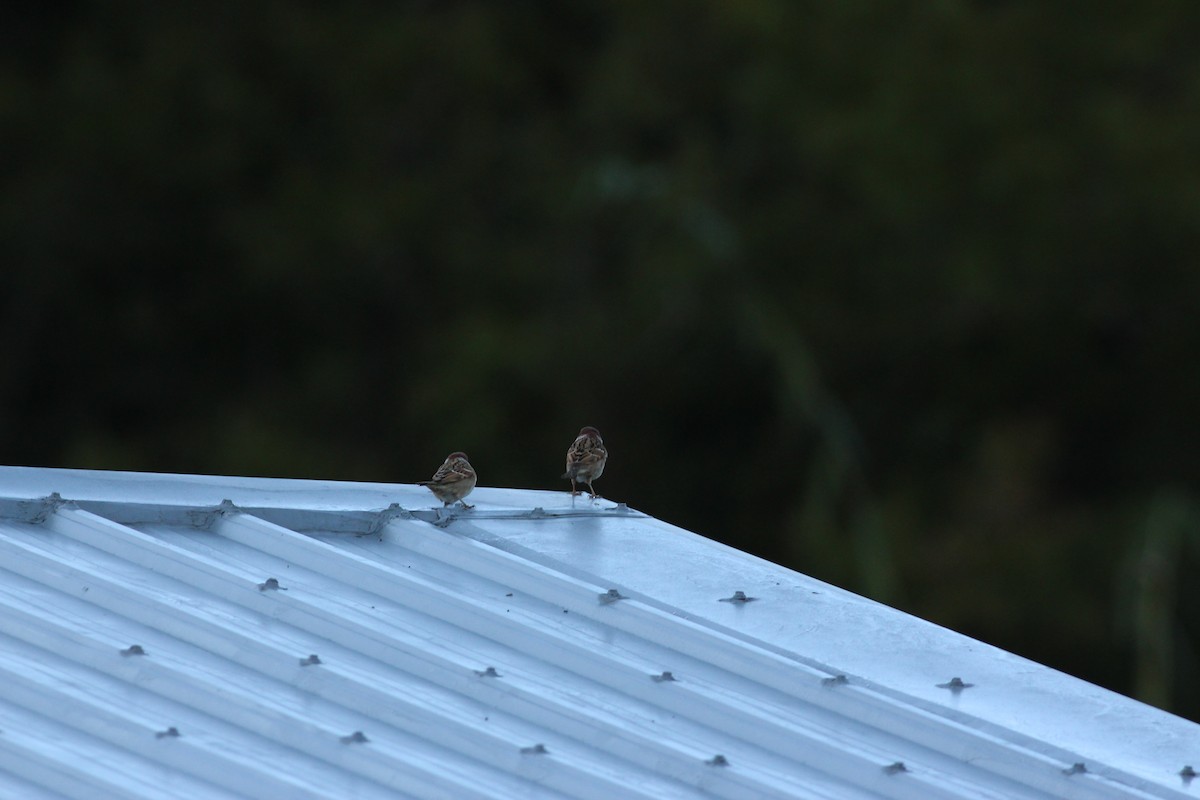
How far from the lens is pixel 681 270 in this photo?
1605 centimetres

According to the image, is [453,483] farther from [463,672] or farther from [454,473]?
[463,672]

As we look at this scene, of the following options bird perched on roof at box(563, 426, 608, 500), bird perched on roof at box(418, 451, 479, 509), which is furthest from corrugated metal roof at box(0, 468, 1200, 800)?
bird perched on roof at box(563, 426, 608, 500)

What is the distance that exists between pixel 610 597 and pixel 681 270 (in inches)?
493

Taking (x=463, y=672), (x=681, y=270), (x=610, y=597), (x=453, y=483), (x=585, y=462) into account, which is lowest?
(x=463, y=672)

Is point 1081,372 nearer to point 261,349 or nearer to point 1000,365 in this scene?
point 1000,365

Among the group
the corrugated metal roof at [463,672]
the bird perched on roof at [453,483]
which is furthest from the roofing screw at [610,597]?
the bird perched on roof at [453,483]

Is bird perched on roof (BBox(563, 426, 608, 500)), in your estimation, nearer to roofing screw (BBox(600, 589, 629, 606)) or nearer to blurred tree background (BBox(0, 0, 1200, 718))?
roofing screw (BBox(600, 589, 629, 606))

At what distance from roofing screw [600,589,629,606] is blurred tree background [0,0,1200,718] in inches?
417

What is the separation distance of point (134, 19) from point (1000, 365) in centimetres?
915

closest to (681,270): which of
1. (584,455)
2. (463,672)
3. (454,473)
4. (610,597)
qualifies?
(584,455)

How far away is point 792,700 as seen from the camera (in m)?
3.39

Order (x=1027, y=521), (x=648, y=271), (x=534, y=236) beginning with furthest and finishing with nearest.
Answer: (x=534, y=236)
(x=648, y=271)
(x=1027, y=521)

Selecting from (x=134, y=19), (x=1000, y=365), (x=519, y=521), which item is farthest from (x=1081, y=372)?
(x=519, y=521)

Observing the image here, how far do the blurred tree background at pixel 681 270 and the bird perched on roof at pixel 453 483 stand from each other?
10.2m
